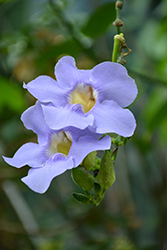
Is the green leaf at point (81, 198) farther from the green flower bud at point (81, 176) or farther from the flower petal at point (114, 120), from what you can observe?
the flower petal at point (114, 120)

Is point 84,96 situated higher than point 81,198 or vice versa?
point 84,96

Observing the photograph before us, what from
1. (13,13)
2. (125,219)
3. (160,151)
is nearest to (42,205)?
(125,219)

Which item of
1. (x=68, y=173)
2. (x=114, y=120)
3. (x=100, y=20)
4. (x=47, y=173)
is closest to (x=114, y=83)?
(x=114, y=120)

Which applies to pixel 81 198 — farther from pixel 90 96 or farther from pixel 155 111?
pixel 155 111

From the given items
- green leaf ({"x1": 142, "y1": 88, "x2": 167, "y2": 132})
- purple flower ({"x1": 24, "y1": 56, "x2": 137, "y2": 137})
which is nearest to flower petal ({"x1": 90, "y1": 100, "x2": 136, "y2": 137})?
purple flower ({"x1": 24, "y1": 56, "x2": 137, "y2": 137})

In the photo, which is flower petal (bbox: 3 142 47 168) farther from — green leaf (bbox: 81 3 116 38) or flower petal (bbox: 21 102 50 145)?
green leaf (bbox: 81 3 116 38)

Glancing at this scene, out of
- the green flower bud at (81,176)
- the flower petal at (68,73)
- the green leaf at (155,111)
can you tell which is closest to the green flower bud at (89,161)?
the green flower bud at (81,176)
